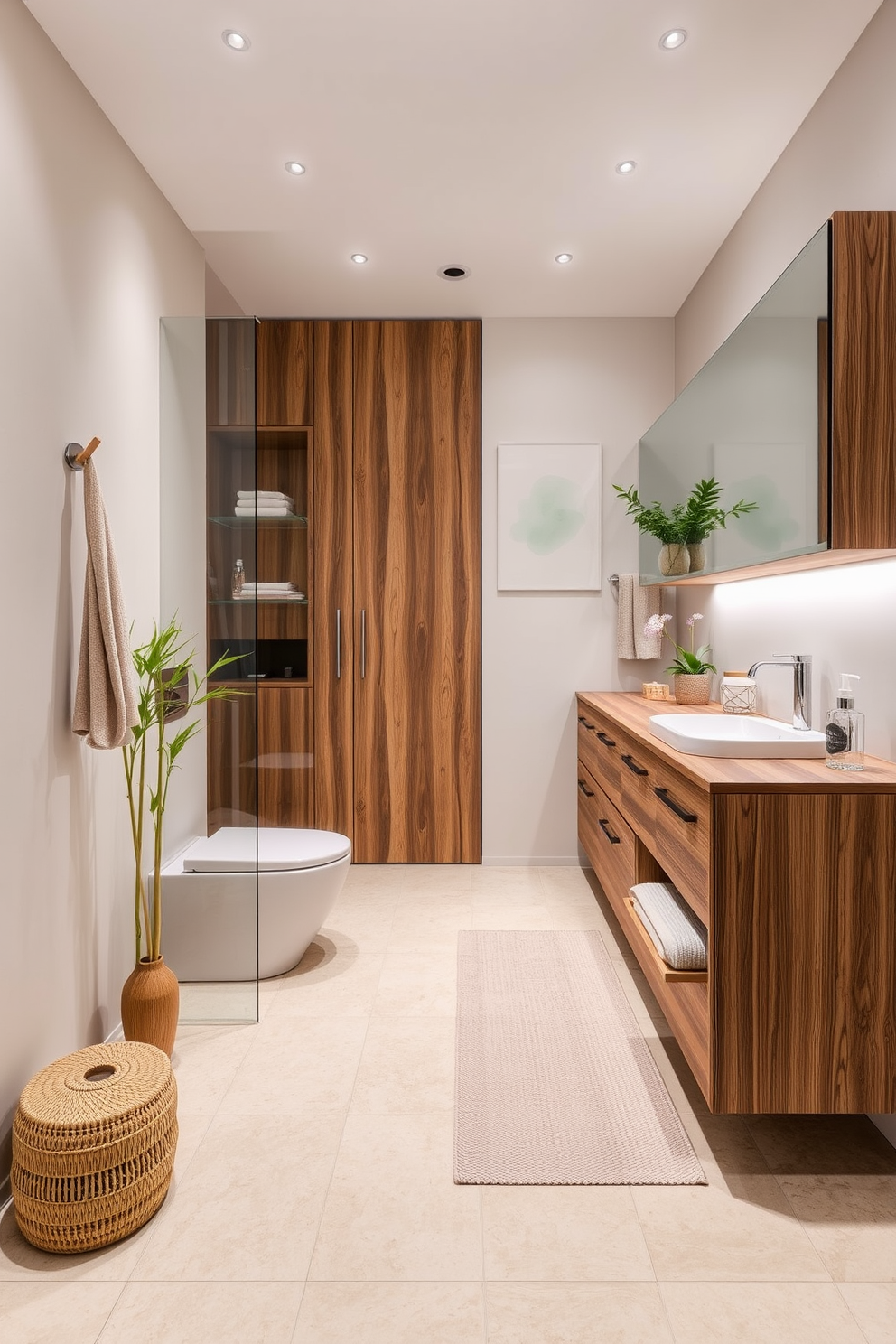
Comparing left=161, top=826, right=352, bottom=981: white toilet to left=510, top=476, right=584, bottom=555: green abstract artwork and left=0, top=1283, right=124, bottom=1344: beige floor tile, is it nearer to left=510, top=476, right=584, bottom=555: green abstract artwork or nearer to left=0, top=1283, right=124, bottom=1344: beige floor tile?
left=0, top=1283, right=124, bottom=1344: beige floor tile

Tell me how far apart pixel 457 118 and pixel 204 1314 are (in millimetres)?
2873

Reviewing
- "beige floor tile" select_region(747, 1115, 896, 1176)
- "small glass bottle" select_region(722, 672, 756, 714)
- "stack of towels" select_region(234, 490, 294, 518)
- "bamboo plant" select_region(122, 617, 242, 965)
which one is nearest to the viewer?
"beige floor tile" select_region(747, 1115, 896, 1176)

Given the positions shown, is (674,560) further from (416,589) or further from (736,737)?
(416,589)

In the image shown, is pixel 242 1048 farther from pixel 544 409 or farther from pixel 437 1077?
pixel 544 409

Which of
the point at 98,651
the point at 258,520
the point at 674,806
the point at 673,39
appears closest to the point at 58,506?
the point at 98,651

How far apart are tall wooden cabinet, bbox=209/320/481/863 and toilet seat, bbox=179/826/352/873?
0.95m

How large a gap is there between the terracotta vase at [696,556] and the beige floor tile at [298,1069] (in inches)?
73.1

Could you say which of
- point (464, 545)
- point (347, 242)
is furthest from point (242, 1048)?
point (347, 242)

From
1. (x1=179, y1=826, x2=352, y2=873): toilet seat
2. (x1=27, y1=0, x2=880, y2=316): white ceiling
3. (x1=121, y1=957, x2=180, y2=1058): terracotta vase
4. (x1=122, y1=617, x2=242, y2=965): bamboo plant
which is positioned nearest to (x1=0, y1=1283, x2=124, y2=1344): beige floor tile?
(x1=121, y1=957, x2=180, y2=1058): terracotta vase

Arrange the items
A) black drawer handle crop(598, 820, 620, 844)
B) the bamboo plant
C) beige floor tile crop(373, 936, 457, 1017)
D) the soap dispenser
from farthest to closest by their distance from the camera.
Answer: black drawer handle crop(598, 820, 620, 844) < beige floor tile crop(373, 936, 457, 1017) < the bamboo plant < the soap dispenser

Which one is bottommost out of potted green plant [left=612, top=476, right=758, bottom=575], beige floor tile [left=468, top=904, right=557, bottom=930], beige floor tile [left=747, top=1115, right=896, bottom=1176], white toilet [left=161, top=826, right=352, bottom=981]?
beige floor tile [left=747, top=1115, right=896, bottom=1176]

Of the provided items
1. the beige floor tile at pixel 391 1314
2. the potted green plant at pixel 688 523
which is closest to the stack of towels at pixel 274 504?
the potted green plant at pixel 688 523

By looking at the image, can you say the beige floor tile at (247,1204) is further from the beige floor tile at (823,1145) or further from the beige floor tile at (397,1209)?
the beige floor tile at (823,1145)

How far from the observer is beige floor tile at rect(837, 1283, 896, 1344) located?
4.47 feet
